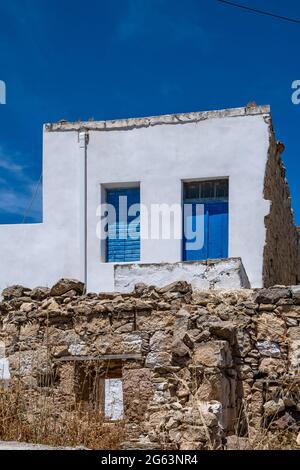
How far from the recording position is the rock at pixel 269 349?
850cm

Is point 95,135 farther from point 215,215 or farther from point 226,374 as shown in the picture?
point 226,374

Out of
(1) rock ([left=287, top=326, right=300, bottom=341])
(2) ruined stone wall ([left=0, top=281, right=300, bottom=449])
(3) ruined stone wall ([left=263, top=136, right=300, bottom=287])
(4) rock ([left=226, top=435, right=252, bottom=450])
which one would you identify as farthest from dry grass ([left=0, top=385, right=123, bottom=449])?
(3) ruined stone wall ([left=263, top=136, right=300, bottom=287])

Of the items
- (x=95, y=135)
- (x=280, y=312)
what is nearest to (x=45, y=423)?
(x=280, y=312)

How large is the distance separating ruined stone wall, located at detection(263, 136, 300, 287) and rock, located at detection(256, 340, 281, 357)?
5.49 m

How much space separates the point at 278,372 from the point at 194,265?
4395mm

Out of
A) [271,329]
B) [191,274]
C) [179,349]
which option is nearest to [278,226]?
[191,274]

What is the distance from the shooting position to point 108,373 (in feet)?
29.4

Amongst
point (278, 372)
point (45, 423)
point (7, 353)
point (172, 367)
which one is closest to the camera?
point (45, 423)

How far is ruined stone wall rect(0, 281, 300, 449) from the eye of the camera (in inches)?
309

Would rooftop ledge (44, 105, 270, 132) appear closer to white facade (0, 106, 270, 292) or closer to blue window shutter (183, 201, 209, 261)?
white facade (0, 106, 270, 292)

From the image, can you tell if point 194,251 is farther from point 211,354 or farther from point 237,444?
point 237,444

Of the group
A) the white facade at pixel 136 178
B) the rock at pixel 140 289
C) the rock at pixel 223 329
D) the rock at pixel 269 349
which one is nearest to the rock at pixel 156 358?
the rock at pixel 223 329

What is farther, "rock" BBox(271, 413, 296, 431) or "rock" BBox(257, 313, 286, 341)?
"rock" BBox(257, 313, 286, 341)

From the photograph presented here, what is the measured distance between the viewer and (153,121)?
15.0m
